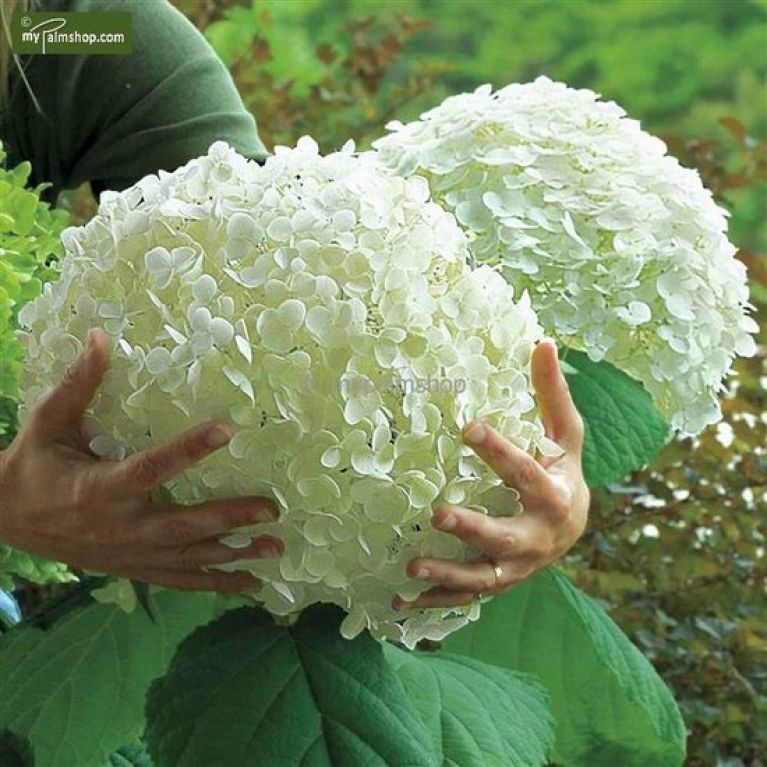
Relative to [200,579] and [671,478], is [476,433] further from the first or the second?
[671,478]

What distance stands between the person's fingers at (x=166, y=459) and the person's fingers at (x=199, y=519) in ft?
0.04

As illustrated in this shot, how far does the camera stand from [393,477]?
1.62 feet

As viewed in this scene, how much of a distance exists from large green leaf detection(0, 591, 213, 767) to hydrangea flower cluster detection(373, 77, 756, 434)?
23 centimetres

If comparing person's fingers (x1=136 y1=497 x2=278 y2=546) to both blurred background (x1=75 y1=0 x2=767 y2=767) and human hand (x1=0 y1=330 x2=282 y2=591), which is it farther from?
blurred background (x1=75 y1=0 x2=767 y2=767)

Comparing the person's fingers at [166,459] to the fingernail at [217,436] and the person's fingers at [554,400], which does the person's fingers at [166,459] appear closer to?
the fingernail at [217,436]

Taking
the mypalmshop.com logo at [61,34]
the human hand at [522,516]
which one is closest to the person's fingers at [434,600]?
the human hand at [522,516]

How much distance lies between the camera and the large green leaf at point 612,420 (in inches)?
27.0

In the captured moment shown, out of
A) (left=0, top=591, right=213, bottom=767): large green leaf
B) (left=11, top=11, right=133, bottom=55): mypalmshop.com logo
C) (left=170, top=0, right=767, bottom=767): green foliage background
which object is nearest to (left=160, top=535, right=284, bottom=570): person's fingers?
(left=0, top=591, right=213, bottom=767): large green leaf

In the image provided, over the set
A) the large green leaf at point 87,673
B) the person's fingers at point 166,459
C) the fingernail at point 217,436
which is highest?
the fingernail at point 217,436

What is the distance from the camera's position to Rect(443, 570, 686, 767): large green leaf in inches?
28.0

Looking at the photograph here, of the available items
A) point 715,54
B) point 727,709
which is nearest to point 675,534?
point 727,709

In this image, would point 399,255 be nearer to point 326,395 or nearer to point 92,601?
point 326,395

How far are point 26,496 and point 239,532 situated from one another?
9cm

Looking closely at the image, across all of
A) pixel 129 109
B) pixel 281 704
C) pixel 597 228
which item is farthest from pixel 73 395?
pixel 129 109
